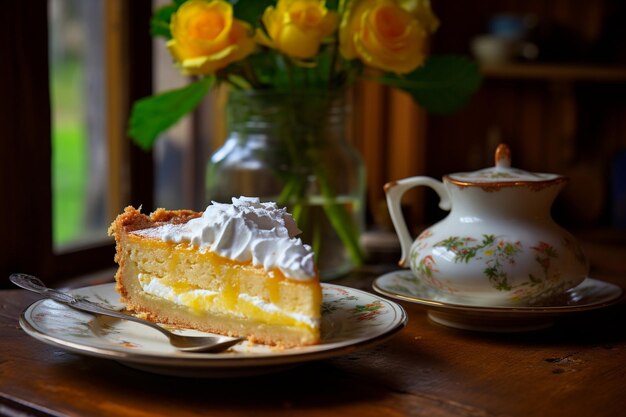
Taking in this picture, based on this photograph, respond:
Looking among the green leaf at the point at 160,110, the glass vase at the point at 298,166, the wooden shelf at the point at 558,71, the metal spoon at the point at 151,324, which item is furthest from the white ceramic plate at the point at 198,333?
the wooden shelf at the point at 558,71

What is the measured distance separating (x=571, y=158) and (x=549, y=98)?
22 centimetres

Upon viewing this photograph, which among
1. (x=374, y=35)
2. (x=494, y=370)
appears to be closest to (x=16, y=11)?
(x=374, y=35)

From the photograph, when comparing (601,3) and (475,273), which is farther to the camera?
(601,3)

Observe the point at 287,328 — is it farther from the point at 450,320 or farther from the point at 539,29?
the point at 539,29

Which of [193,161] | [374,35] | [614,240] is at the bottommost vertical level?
[614,240]

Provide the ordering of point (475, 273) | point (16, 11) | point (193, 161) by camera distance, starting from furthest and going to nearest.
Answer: point (193, 161), point (16, 11), point (475, 273)

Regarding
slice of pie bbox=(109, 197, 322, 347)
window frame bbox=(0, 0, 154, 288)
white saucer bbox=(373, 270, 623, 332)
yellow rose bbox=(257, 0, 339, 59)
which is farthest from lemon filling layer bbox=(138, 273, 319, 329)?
window frame bbox=(0, 0, 154, 288)

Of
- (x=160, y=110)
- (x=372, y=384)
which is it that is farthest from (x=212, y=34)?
(x=372, y=384)

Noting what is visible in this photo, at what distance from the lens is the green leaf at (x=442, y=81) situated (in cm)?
136

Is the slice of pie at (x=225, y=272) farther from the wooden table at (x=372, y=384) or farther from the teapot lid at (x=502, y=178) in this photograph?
the teapot lid at (x=502, y=178)

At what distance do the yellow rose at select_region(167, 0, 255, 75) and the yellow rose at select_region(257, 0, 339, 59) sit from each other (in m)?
0.04

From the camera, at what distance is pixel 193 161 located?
Result: 213 centimetres

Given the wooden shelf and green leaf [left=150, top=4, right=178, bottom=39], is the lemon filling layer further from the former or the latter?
the wooden shelf

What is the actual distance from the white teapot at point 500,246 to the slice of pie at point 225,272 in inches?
7.9
